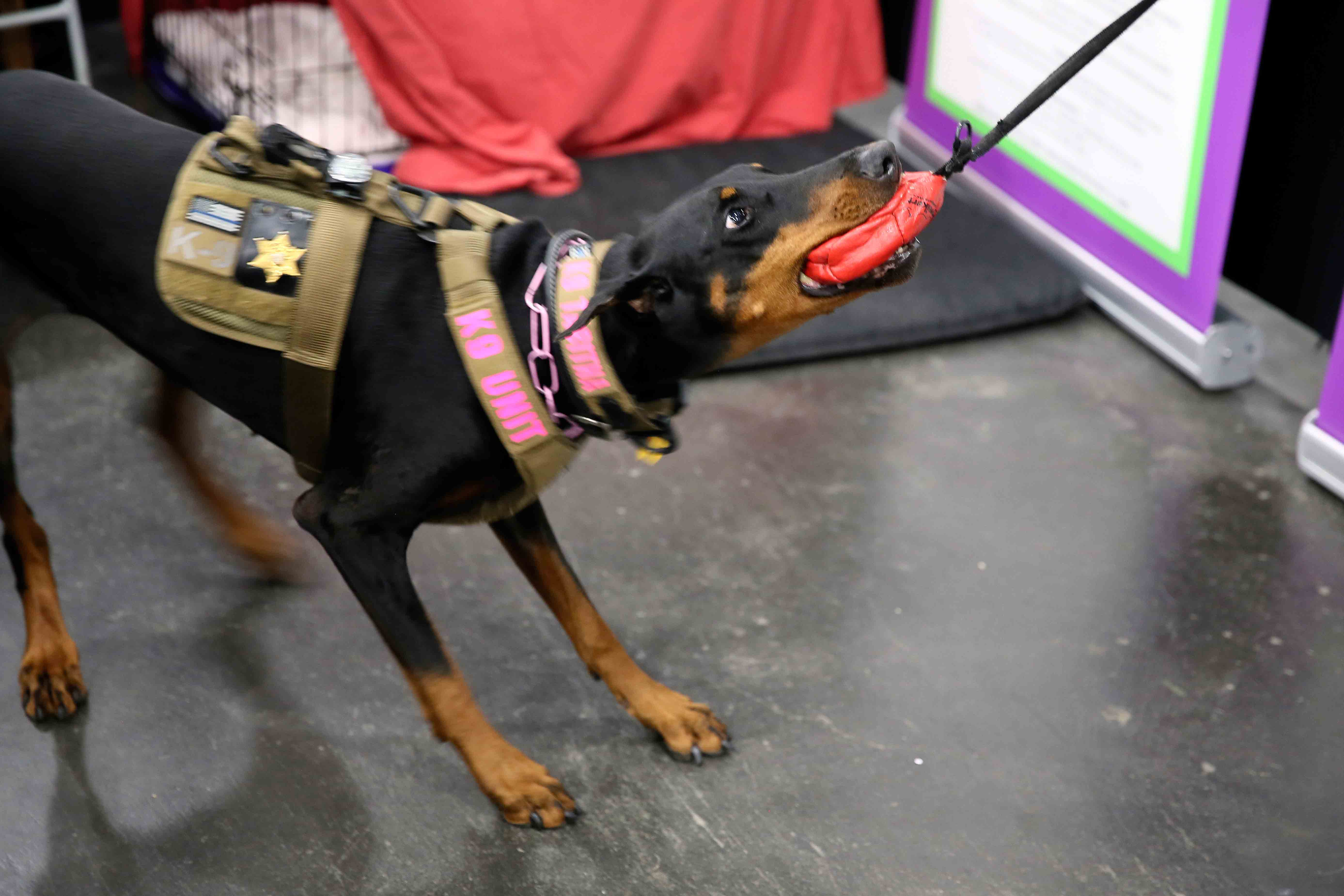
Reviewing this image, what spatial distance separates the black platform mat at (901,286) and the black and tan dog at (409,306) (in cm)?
138

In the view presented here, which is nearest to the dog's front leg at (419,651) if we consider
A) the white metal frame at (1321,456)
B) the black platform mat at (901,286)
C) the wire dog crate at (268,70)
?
the black platform mat at (901,286)

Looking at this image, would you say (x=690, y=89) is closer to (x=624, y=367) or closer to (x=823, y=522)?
(x=823, y=522)

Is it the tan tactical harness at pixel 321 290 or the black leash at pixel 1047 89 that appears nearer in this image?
the black leash at pixel 1047 89

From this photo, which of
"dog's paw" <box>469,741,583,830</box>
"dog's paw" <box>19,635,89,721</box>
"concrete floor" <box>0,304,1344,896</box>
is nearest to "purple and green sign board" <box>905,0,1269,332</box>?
"concrete floor" <box>0,304,1344,896</box>

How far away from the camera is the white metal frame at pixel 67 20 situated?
374 centimetres

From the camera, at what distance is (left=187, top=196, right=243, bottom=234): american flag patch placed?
1805 millimetres

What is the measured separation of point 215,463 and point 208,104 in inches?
67.1

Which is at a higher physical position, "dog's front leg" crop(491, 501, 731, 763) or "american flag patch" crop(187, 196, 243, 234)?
"american flag patch" crop(187, 196, 243, 234)

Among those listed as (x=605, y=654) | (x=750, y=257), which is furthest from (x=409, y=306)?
(x=605, y=654)

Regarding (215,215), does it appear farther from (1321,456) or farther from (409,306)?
(1321,456)

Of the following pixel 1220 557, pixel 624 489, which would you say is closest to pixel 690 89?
pixel 624 489

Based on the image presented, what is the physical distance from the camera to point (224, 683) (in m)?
2.30

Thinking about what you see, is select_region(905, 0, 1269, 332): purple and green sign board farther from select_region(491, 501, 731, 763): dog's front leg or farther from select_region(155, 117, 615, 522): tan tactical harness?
select_region(155, 117, 615, 522): tan tactical harness

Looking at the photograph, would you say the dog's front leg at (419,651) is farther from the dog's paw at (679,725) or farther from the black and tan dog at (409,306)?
the dog's paw at (679,725)
